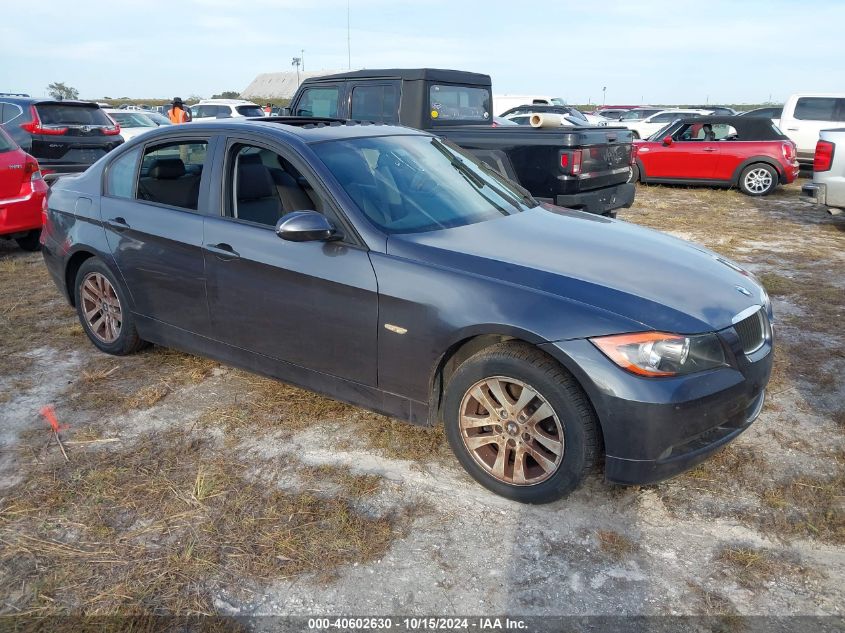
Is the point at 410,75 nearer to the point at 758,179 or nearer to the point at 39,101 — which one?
the point at 39,101

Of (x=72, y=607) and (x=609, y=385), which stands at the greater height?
(x=609, y=385)

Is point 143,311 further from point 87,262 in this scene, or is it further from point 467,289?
point 467,289

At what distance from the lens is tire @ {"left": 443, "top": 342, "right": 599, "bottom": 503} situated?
2.77 m

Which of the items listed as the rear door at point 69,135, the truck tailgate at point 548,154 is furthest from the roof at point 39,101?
the truck tailgate at point 548,154

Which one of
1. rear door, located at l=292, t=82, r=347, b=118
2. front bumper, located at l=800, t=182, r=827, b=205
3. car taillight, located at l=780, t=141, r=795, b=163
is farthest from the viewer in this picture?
car taillight, located at l=780, t=141, r=795, b=163

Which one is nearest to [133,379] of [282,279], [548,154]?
[282,279]

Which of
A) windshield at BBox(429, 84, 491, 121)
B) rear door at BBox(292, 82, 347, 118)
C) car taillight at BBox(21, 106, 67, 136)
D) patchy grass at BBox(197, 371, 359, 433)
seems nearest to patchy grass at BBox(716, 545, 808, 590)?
patchy grass at BBox(197, 371, 359, 433)

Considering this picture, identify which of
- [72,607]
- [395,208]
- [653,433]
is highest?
[395,208]

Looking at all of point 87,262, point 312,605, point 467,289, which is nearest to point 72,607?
point 312,605

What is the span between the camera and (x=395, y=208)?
3438 millimetres

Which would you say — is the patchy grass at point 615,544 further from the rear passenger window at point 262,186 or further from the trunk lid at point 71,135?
the trunk lid at point 71,135

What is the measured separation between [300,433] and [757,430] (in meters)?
2.50

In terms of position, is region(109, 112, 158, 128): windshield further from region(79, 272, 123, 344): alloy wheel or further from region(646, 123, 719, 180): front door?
region(79, 272, 123, 344): alloy wheel

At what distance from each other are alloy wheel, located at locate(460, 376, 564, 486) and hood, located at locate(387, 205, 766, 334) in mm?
477
